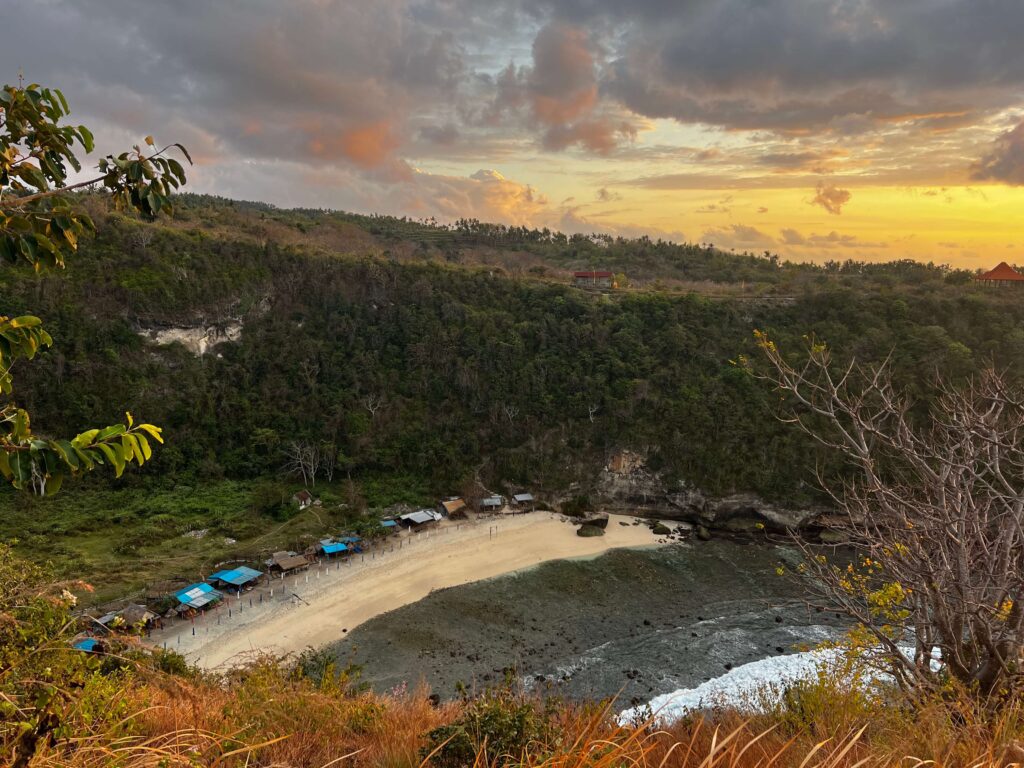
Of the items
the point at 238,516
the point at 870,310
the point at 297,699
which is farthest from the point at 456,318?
the point at 297,699

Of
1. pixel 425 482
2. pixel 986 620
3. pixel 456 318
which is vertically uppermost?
pixel 456 318

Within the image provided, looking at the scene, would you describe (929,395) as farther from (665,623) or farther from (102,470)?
(102,470)

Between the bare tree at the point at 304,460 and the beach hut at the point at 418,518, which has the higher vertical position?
the bare tree at the point at 304,460

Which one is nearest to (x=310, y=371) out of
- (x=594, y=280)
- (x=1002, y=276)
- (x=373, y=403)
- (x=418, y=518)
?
(x=373, y=403)

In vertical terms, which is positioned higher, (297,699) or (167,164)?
(167,164)

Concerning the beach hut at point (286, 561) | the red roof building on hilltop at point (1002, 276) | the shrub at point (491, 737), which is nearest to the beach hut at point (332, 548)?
the beach hut at point (286, 561)

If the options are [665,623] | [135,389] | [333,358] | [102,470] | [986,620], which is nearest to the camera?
[986,620]

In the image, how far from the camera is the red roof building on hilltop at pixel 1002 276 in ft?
166

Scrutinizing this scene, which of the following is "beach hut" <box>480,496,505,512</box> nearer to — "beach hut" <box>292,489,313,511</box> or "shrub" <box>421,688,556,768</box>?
"beach hut" <box>292,489,313,511</box>

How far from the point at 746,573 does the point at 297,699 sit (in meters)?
28.6

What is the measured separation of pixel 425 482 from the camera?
37000 mm

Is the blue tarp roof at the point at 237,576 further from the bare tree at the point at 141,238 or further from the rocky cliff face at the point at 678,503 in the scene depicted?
the bare tree at the point at 141,238

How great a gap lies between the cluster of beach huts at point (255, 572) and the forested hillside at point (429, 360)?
2.20 meters

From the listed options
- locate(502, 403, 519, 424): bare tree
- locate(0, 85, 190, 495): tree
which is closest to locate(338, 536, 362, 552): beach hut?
locate(502, 403, 519, 424): bare tree
